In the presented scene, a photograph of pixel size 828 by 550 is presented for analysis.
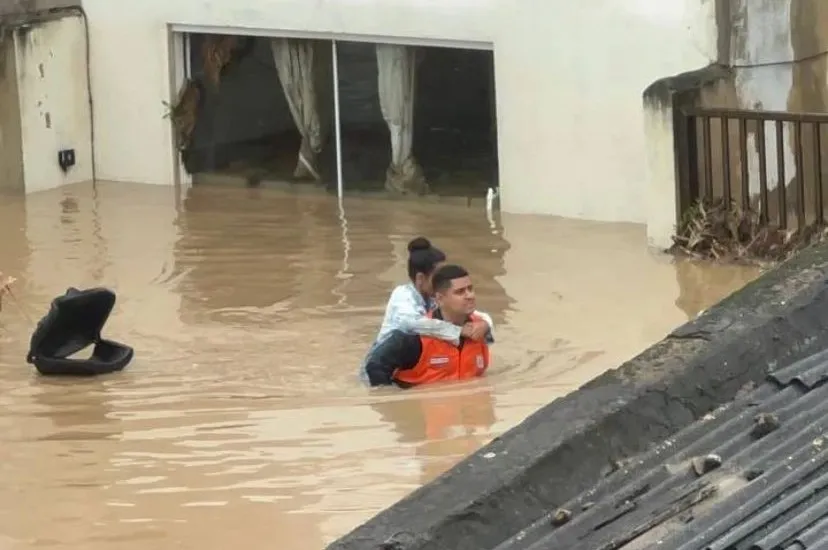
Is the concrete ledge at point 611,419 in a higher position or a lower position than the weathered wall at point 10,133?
lower

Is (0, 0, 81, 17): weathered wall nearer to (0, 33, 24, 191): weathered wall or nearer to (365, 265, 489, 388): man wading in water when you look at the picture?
(0, 33, 24, 191): weathered wall

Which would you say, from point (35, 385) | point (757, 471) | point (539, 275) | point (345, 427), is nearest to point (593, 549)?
point (757, 471)

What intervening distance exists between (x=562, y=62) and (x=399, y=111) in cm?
221

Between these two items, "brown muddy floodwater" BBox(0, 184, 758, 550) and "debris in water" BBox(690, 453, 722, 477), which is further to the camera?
"brown muddy floodwater" BBox(0, 184, 758, 550)

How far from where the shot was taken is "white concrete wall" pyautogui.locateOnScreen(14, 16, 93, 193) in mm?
19703

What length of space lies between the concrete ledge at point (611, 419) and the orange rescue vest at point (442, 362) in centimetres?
536

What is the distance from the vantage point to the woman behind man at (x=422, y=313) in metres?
10.9

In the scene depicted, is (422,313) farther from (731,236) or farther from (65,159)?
(65,159)

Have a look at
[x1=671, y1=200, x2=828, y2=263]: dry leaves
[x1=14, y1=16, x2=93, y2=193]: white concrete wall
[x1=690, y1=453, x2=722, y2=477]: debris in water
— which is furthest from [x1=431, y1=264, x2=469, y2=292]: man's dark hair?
[x1=14, y1=16, x2=93, y2=193]: white concrete wall

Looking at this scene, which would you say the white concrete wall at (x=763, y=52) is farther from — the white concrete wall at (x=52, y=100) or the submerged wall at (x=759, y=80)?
the white concrete wall at (x=52, y=100)

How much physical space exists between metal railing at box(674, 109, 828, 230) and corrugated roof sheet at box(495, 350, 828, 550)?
10004mm

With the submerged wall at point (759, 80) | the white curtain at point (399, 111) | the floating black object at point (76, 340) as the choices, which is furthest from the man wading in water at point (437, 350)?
the white curtain at point (399, 111)

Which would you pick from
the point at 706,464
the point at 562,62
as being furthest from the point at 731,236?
the point at 706,464

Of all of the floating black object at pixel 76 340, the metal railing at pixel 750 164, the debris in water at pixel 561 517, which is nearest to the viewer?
the debris in water at pixel 561 517
